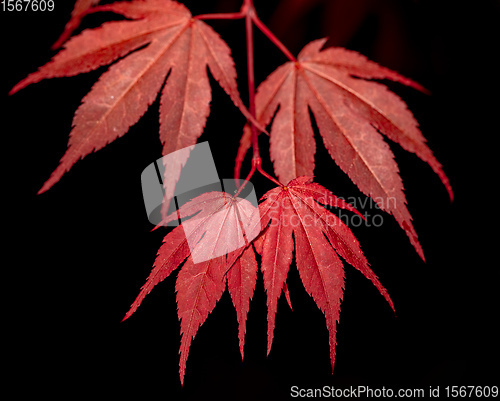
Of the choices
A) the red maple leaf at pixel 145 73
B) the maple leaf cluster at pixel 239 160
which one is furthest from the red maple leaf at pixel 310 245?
the red maple leaf at pixel 145 73

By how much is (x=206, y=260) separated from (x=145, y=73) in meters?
0.29

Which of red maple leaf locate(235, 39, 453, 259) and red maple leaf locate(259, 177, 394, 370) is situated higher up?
red maple leaf locate(235, 39, 453, 259)

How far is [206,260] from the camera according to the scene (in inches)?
20.9

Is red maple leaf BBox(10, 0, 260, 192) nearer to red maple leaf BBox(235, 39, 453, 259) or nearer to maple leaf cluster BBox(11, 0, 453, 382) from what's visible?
maple leaf cluster BBox(11, 0, 453, 382)

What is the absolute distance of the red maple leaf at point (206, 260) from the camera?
0.52m

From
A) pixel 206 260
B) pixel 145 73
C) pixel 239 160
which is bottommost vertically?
pixel 206 260

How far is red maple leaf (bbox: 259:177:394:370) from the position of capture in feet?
1.70

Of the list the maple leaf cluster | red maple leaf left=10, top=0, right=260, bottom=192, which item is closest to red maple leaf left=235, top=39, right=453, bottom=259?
the maple leaf cluster

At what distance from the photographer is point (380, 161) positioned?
52cm

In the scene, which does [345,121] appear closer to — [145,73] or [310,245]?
[310,245]

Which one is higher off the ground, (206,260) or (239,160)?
(239,160)

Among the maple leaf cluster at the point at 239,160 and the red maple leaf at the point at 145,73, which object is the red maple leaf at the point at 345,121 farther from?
the red maple leaf at the point at 145,73

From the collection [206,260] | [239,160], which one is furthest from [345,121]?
[206,260]

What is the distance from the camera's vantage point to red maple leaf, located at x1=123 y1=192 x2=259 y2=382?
516 millimetres
